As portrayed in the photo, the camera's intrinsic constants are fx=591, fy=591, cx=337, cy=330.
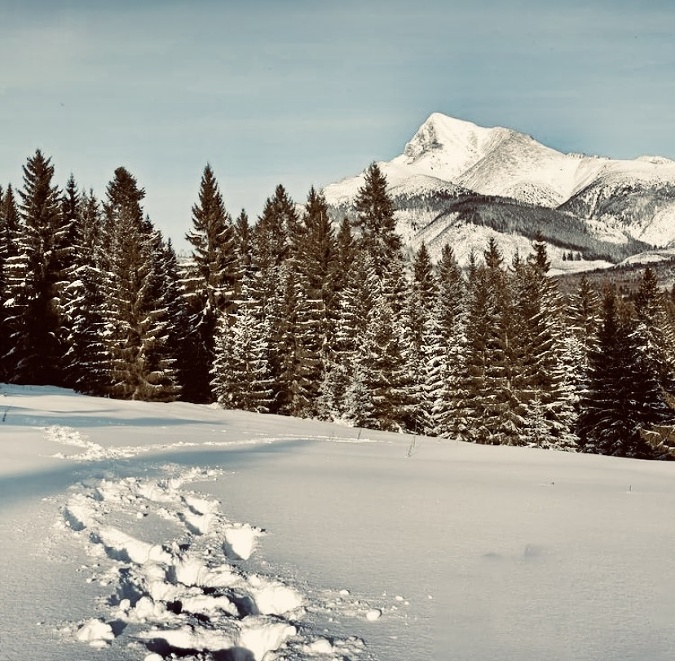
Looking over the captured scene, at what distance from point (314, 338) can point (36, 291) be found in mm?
16904

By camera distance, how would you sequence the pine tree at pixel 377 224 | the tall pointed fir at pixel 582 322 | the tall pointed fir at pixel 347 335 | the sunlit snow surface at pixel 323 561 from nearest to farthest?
the sunlit snow surface at pixel 323 561, the tall pointed fir at pixel 347 335, the pine tree at pixel 377 224, the tall pointed fir at pixel 582 322

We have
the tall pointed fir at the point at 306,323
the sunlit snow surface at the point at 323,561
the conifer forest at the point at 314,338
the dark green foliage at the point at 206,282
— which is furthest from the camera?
the dark green foliage at the point at 206,282

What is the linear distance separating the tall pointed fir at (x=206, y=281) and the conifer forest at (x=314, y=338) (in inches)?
4.1

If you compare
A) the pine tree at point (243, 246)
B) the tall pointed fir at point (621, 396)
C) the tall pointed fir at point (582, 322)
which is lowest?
the tall pointed fir at point (621, 396)

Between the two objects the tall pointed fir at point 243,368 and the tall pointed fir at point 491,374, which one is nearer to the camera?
the tall pointed fir at point 243,368

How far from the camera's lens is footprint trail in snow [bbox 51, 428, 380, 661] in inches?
124

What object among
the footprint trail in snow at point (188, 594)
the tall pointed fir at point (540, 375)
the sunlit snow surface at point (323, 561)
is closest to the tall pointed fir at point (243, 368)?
the tall pointed fir at point (540, 375)

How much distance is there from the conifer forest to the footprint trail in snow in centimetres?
2487

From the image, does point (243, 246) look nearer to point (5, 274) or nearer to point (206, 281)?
point (206, 281)

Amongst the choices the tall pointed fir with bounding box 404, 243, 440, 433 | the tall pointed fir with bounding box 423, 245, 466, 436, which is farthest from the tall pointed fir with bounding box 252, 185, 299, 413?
the tall pointed fir with bounding box 423, 245, 466, 436

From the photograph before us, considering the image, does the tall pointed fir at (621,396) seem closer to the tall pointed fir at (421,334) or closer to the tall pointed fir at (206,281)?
the tall pointed fir at (421,334)

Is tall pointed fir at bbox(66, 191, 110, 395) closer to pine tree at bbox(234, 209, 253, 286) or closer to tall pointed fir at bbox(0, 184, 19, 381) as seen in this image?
tall pointed fir at bbox(0, 184, 19, 381)

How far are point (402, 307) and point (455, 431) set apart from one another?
11.6 m

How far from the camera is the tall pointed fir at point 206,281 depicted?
1580 inches
